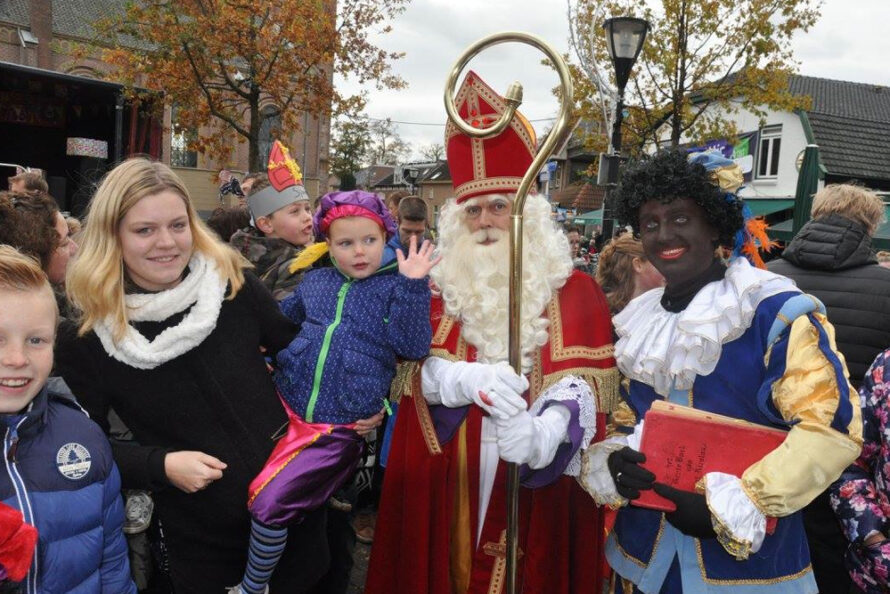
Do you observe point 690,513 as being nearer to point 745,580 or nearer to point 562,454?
point 745,580

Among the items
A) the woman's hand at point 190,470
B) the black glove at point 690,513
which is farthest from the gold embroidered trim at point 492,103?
the woman's hand at point 190,470

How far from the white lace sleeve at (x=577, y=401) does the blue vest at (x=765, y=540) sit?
0.38 m

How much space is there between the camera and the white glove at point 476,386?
212 centimetres

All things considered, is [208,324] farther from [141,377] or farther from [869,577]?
[869,577]

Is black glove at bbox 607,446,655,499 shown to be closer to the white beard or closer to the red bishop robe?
the red bishop robe

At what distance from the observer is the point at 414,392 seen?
2.55 meters

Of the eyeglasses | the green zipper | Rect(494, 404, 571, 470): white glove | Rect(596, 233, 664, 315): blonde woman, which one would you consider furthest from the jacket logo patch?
Rect(596, 233, 664, 315): blonde woman

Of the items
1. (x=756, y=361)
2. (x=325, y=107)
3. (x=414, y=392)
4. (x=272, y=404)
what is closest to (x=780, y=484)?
(x=756, y=361)

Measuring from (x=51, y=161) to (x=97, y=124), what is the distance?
1.16 meters

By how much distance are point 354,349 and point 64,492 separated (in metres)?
0.96

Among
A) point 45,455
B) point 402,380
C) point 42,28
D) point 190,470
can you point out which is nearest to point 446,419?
point 402,380

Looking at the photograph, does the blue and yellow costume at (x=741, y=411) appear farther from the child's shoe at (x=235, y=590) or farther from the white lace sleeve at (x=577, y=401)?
the child's shoe at (x=235, y=590)

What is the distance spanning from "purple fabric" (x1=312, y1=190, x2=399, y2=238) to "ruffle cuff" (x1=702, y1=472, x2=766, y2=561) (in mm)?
1452

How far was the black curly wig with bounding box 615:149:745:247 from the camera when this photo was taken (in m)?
1.96
